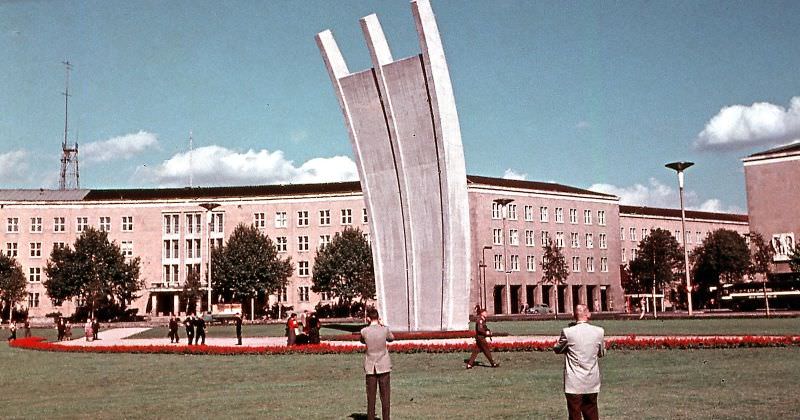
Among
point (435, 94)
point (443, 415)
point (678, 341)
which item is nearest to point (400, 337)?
point (435, 94)

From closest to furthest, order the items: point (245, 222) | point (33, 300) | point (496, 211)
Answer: point (33, 300) < point (496, 211) < point (245, 222)

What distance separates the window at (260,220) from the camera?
93250mm

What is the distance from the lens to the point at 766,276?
314 ft

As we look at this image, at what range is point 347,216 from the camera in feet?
302

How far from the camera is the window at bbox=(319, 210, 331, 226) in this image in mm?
92562

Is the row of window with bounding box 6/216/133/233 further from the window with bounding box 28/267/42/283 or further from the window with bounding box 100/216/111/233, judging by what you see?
the window with bounding box 28/267/42/283

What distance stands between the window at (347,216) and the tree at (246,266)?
9023 mm

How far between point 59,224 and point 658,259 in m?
63.8

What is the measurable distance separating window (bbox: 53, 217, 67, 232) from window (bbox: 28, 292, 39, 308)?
6.95 metres

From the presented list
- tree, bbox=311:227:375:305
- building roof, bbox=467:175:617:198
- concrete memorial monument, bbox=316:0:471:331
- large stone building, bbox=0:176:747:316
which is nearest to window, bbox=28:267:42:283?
large stone building, bbox=0:176:747:316

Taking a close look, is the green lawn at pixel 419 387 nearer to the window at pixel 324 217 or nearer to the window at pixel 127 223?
the window at pixel 324 217

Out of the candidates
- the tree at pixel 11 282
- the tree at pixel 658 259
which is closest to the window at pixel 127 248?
the tree at pixel 11 282

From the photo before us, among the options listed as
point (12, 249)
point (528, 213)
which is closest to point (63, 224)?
point (12, 249)

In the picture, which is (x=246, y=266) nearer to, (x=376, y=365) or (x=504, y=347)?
(x=504, y=347)
